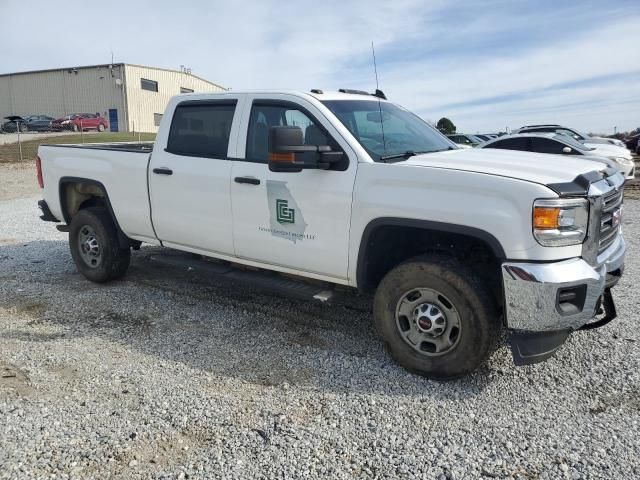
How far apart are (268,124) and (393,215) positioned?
150 centimetres

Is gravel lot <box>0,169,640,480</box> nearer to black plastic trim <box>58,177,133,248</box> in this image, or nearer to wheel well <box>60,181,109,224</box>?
black plastic trim <box>58,177,133,248</box>

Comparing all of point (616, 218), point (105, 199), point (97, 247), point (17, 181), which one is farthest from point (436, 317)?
point (17, 181)

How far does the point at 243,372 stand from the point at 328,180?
152 centimetres

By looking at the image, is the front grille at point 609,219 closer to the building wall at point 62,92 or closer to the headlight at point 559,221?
the headlight at point 559,221

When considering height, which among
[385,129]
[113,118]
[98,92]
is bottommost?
[385,129]

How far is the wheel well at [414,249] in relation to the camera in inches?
149

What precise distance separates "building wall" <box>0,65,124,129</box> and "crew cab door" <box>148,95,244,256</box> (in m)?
52.9

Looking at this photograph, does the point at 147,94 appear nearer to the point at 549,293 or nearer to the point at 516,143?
the point at 516,143

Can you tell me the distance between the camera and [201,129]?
507cm

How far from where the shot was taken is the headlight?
326 centimetres

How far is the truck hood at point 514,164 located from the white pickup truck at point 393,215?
17mm

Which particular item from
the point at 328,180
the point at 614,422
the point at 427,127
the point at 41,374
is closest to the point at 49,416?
the point at 41,374

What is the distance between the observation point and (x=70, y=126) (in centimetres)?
4359

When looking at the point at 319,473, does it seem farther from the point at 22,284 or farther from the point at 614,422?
the point at 22,284
